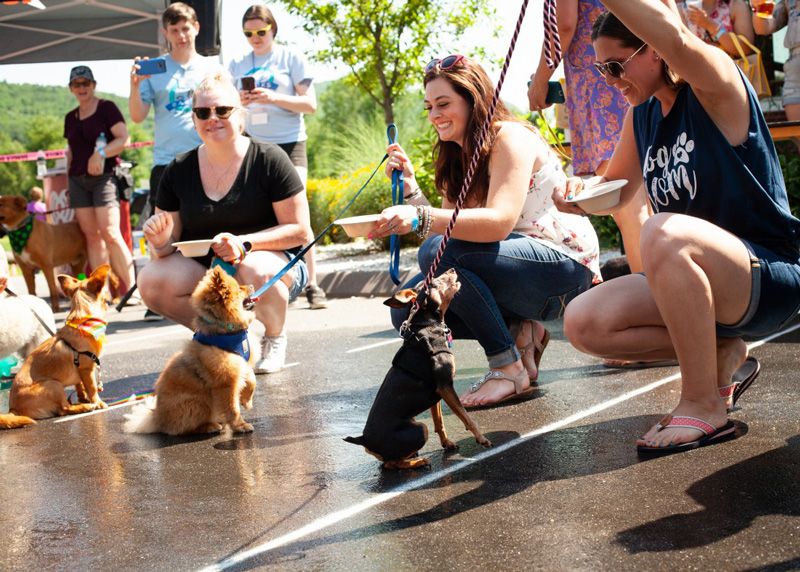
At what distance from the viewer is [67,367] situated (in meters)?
4.85

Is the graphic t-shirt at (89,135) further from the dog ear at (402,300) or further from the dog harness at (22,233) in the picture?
the dog ear at (402,300)

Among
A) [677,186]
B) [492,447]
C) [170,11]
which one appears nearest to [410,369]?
[492,447]

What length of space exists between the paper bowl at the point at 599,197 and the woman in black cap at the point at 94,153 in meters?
6.51

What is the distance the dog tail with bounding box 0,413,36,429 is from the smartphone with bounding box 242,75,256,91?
3.31 m

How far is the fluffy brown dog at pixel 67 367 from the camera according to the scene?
4.75 metres

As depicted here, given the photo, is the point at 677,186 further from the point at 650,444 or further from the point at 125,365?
the point at 125,365

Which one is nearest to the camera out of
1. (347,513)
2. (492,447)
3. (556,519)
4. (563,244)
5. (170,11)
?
(556,519)

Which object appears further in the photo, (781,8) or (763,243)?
(781,8)

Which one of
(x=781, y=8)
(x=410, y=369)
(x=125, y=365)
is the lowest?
(x=125, y=365)

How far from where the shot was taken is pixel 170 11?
752cm

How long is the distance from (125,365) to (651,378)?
3554 mm

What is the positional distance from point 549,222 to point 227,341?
5.29ft

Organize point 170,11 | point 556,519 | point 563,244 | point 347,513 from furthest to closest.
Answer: point 170,11 → point 563,244 → point 347,513 → point 556,519

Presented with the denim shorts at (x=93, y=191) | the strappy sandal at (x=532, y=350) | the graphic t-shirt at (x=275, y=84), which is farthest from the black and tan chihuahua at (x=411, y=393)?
the denim shorts at (x=93, y=191)
